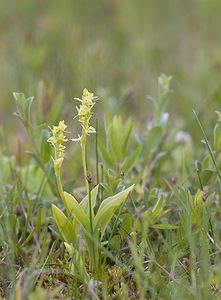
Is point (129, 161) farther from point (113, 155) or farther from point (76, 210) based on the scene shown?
point (76, 210)

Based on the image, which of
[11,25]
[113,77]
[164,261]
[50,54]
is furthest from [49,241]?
[11,25]

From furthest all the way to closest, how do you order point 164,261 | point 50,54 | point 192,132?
point 50,54
point 192,132
point 164,261

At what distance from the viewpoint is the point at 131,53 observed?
14.4ft

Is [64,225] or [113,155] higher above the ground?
[113,155]

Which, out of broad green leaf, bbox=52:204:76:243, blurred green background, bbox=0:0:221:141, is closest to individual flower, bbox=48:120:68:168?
broad green leaf, bbox=52:204:76:243

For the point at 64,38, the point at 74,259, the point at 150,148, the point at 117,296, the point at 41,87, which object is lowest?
the point at 117,296

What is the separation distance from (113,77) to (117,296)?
267 cm

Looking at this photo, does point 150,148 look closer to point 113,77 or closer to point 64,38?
point 113,77

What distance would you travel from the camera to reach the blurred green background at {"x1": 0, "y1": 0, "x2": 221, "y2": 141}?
11.4ft

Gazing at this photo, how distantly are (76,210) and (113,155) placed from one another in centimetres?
50

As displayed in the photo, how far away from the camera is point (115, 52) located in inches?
177

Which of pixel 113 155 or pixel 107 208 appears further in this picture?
pixel 113 155

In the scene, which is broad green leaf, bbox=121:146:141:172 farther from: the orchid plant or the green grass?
the orchid plant

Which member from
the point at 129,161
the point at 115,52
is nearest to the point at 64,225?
the point at 129,161
